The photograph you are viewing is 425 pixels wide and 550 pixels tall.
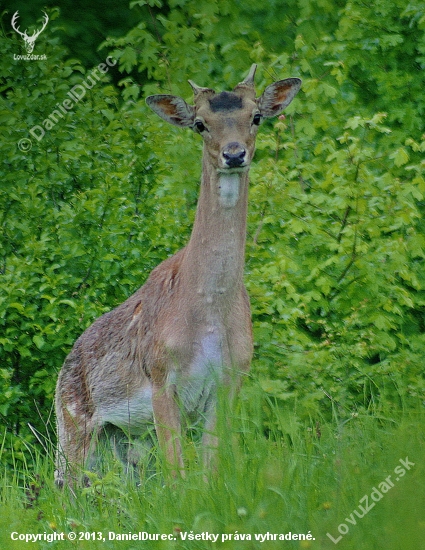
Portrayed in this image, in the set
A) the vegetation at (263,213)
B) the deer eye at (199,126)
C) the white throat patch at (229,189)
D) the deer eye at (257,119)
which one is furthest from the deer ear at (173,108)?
the vegetation at (263,213)

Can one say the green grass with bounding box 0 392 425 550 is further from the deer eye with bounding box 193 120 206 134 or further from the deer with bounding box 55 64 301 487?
the deer eye with bounding box 193 120 206 134

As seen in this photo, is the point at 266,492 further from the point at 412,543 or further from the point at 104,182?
the point at 104,182

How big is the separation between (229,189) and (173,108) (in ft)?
2.83

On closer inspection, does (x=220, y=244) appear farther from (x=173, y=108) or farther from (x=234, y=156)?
(x=173, y=108)

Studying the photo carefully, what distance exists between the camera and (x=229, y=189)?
256 inches

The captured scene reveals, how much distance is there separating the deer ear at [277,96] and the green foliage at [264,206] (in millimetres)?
941

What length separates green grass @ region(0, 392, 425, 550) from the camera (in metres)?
4.14

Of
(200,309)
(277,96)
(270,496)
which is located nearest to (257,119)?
(277,96)

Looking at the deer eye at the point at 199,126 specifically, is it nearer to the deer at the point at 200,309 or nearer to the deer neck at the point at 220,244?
the deer at the point at 200,309

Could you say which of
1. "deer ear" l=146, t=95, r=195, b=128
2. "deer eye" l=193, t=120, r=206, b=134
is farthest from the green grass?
"deer ear" l=146, t=95, r=195, b=128

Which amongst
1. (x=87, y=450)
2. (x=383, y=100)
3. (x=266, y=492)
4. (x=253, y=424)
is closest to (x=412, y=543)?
(x=266, y=492)

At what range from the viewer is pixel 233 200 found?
257 inches

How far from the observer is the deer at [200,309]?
6.41 meters

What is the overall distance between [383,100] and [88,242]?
119 inches
